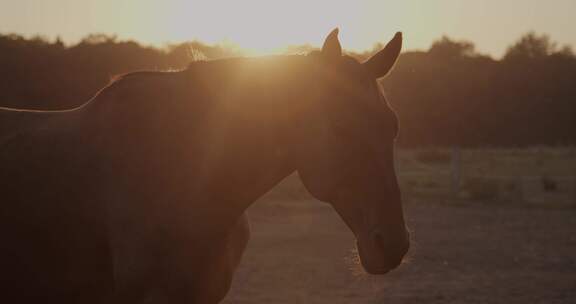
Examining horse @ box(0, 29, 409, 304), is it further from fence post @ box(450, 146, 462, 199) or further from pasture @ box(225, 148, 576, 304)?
fence post @ box(450, 146, 462, 199)

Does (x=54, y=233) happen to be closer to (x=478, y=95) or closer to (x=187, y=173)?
(x=187, y=173)

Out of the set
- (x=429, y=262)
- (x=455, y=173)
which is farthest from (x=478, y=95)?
(x=429, y=262)

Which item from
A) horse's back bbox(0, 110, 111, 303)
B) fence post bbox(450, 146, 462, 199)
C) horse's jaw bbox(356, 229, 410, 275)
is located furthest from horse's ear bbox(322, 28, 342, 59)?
fence post bbox(450, 146, 462, 199)

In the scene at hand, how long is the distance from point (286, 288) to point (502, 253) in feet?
12.6

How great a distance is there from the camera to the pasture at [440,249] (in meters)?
7.82

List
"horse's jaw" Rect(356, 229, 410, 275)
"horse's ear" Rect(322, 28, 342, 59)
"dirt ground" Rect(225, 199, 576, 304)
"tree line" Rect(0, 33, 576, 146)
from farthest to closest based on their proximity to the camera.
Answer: "tree line" Rect(0, 33, 576, 146), "dirt ground" Rect(225, 199, 576, 304), "horse's ear" Rect(322, 28, 342, 59), "horse's jaw" Rect(356, 229, 410, 275)

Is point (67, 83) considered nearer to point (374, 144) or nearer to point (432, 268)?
point (432, 268)

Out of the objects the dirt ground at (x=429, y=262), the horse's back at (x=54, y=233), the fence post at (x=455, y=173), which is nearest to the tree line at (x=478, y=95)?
the fence post at (x=455, y=173)

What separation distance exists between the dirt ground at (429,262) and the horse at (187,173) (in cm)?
59

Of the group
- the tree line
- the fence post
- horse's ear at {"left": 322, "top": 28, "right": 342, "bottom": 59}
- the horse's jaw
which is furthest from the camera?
the tree line

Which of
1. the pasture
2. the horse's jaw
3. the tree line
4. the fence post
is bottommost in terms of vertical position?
the tree line

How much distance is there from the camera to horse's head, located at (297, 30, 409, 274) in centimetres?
284

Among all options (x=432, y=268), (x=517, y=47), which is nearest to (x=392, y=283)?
(x=432, y=268)

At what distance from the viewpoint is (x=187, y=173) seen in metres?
3.10
